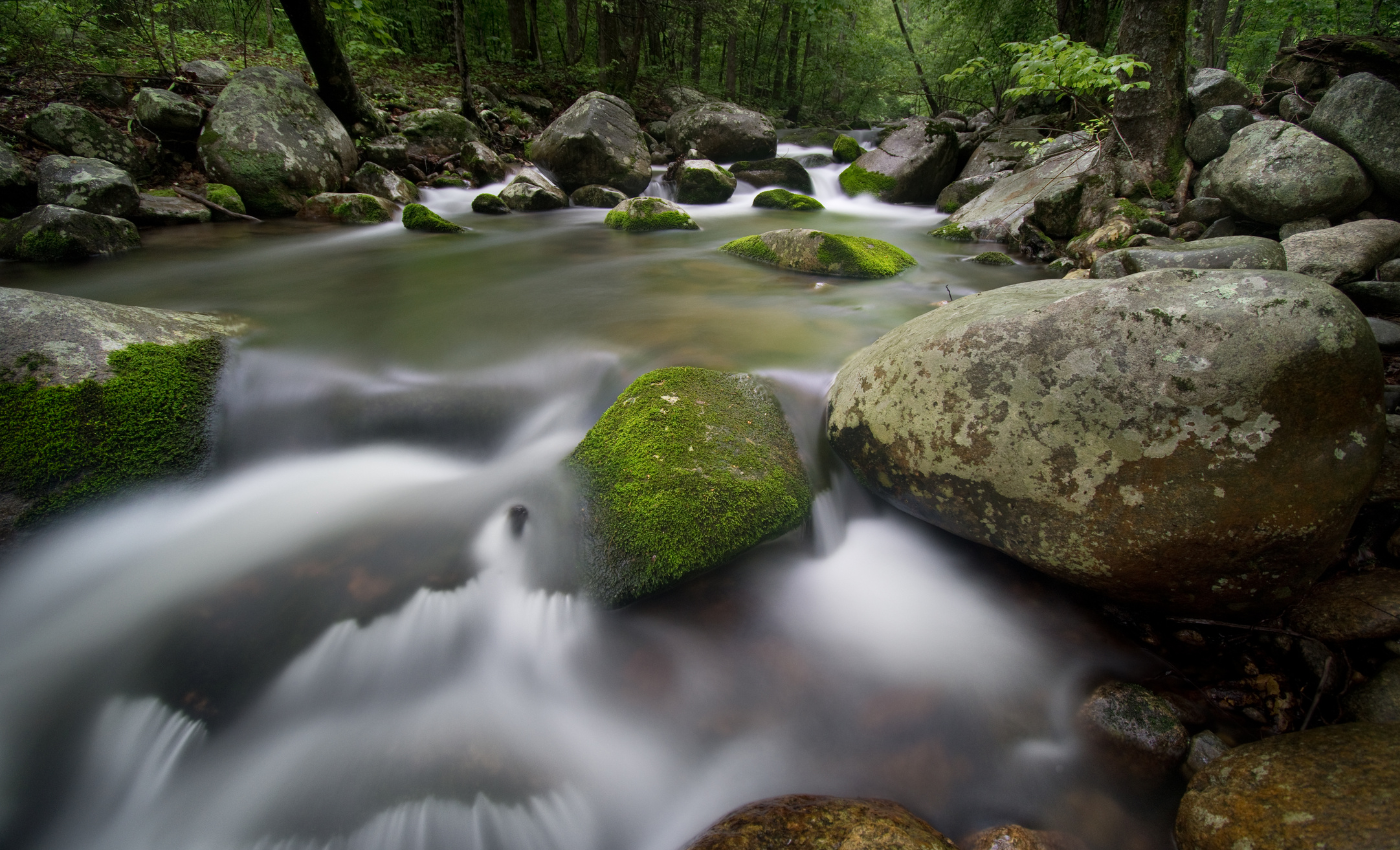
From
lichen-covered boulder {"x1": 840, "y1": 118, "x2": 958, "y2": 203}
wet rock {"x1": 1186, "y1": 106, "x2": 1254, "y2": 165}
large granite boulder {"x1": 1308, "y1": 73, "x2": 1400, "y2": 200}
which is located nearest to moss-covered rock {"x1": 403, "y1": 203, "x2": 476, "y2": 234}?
lichen-covered boulder {"x1": 840, "y1": 118, "x2": 958, "y2": 203}

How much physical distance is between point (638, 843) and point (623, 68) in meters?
20.6

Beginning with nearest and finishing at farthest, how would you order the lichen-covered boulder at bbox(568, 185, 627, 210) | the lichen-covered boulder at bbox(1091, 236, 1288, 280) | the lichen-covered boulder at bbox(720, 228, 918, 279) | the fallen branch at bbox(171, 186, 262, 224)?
1. the lichen-covered boulder at bbox(1091, 236, 1288, 280)
2. the lichen-covered boulder at bbox(720, 228, 918, 279)
3. the fallen branch at bbox(171, 186, 262, 224)
4. the lichen-covered boulder at bbox(568, 185, 627, 210)

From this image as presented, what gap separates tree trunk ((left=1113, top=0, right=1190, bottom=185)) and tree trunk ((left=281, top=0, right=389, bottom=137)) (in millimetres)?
11893

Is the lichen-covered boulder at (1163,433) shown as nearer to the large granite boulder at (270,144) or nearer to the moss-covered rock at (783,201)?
the moss-covered rock at (783,201)

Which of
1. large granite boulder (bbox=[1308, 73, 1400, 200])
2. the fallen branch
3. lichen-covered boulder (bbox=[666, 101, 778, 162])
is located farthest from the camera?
lichen-covered boulder (bbox=[666, 101, 778, 162])

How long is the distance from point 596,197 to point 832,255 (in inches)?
245

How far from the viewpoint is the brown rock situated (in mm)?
1663

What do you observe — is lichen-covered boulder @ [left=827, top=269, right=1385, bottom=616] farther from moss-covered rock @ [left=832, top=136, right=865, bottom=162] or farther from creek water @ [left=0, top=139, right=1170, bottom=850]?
moss-covered rock @ [left=832, top=136, right=865, bottom=162]

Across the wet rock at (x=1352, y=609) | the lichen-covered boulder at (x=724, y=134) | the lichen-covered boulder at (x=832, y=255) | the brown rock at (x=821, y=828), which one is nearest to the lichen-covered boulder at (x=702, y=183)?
the lichen-covered boulder at (x=724, y=134)

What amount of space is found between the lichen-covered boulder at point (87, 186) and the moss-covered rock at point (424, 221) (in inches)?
126

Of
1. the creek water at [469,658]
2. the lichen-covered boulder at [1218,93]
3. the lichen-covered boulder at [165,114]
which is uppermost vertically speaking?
the lichen-covered boulder at [1218,93]

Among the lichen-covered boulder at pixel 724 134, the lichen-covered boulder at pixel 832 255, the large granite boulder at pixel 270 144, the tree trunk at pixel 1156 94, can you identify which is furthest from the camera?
the lichen-covered boulder at pixel 724 134

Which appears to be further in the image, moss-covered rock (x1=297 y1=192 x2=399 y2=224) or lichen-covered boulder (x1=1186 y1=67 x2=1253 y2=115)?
moss-covered rock (x1=297 y1=192 x2=399 y2=224)

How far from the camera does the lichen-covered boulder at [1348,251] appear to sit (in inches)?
164
